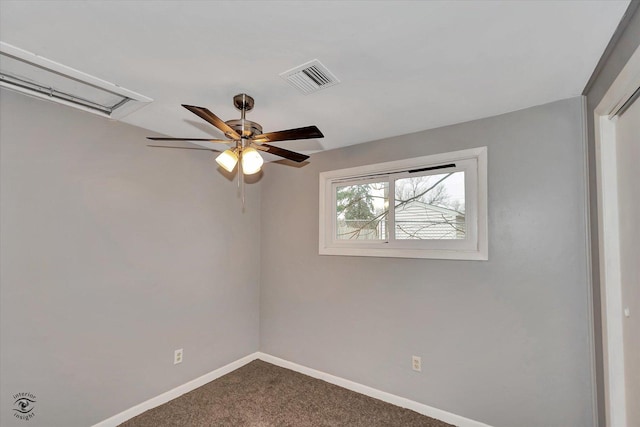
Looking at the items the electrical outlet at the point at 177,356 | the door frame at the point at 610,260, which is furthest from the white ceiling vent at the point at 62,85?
the door frame at the point at 610,260

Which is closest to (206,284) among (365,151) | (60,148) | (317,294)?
(317,294)

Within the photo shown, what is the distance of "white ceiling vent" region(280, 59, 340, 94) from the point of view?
1.67 metres

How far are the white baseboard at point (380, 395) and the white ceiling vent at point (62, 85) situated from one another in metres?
2.86

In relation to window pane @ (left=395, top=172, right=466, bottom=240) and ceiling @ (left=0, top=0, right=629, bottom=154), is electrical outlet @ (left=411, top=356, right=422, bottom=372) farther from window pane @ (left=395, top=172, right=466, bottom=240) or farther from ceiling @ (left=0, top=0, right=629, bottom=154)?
ceiling @ (left=0, top=0, right=629, bottom=154)

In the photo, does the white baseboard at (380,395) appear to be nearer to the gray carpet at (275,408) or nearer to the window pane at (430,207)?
the gray carpet at (275,408)

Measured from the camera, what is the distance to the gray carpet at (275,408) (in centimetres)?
237

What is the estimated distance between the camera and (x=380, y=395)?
2.70m

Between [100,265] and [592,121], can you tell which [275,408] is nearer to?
[100,265]

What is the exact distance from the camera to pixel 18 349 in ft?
6.20

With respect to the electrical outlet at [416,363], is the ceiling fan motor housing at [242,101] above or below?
above

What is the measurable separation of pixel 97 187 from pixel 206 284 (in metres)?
1.31

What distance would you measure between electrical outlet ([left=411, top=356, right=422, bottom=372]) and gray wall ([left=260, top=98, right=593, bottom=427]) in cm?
3

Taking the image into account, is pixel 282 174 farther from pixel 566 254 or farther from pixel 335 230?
pixel 566 254

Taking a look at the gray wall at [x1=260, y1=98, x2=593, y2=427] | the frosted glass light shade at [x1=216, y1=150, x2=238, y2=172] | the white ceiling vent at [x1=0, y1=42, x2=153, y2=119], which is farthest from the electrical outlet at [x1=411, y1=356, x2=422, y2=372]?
the white ceiling vent at [x1=0, y1=42, x2=153, y2=119]
